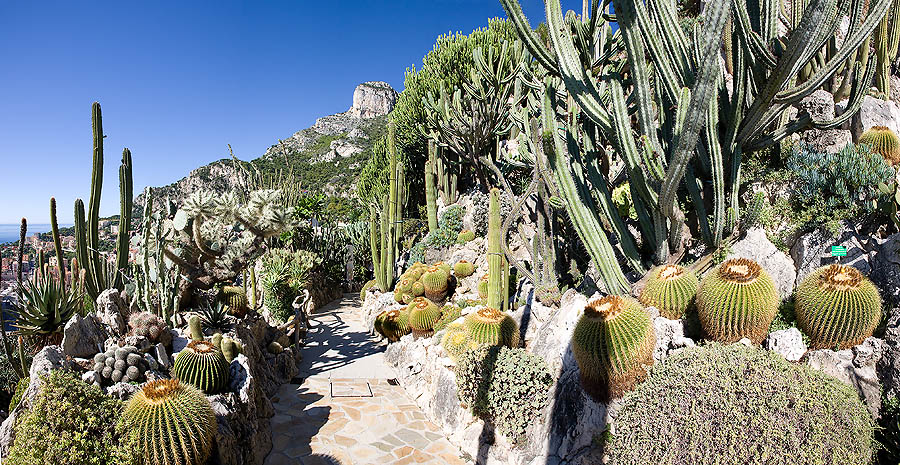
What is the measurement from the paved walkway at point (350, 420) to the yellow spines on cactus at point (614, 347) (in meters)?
2.14

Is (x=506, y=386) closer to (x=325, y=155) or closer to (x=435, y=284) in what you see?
(x=435, y=284)

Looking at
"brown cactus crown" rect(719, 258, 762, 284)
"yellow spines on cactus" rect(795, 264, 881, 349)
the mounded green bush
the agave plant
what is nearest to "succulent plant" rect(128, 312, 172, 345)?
the agave plant

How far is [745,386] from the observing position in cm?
280

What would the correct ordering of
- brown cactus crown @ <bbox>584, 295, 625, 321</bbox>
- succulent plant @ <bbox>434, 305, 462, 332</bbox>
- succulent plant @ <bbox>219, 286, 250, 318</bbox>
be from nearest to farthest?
brown cactus crown @ <bbox>584, 295, 625, 321</bbox> → succulent plant @ <bbox>219, 286, 250, 318</bbox> → succulent plant @ <bbox>434, 305, 462, 332</bbox>

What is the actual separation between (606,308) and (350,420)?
3714 mm

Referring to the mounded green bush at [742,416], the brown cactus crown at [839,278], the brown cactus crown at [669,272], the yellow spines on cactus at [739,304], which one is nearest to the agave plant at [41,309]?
the mounded green bush at [742,416]

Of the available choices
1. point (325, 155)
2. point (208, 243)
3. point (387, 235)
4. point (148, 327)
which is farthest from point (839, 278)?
point (325, 155)

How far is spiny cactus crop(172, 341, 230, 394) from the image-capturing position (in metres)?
4.29

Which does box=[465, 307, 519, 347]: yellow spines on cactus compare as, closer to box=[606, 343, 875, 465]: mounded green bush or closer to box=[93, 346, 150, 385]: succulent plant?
box=[606, 343, 875, 465]: mounded green bush

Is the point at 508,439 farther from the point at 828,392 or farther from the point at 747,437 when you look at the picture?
the point at 828,392

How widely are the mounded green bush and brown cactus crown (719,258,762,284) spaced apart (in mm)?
560

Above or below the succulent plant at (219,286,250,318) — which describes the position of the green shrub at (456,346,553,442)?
below

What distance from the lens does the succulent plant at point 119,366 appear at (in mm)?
3914

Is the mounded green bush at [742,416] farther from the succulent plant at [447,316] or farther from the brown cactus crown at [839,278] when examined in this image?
the succulent plant at [447,316]
